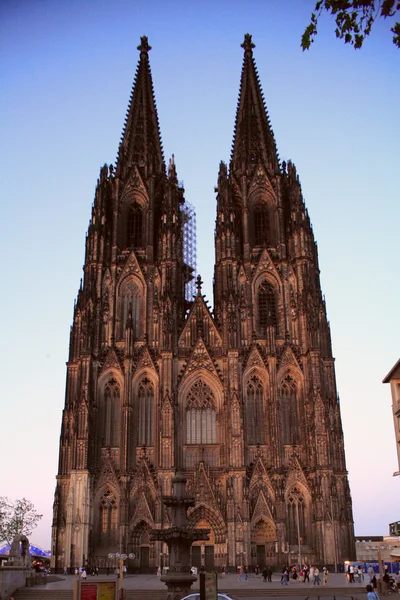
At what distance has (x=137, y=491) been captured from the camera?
50.1 m

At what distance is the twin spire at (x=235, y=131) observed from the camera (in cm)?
6425

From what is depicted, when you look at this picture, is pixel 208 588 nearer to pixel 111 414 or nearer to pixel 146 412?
pixel 146 412

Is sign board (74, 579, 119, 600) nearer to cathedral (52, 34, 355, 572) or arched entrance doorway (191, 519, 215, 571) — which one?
cathedral (52, 34, 355, 572)

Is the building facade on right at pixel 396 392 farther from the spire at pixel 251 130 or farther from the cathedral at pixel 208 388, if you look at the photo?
the spire at pixel 251 130

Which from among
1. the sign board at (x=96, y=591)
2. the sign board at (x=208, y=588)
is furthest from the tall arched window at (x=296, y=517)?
the sign board at (x=208, y=588)

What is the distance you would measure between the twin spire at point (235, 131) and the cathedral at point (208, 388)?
577mm

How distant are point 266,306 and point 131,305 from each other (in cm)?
1158

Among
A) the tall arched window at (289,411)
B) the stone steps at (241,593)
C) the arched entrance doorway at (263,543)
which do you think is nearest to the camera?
the stone steps at (241,593)

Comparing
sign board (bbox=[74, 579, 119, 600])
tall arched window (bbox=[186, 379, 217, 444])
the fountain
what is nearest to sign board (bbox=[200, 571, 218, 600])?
sign board (bbox=[74, 579, 119, 600])

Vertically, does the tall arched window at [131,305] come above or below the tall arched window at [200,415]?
above

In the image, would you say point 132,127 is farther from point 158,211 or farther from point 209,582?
point 209,582

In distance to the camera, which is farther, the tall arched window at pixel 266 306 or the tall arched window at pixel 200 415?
the tall arched window at pixel 266 306

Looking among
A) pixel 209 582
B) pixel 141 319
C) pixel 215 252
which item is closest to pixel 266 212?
pixel 215 252

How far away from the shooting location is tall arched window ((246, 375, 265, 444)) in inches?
2053
